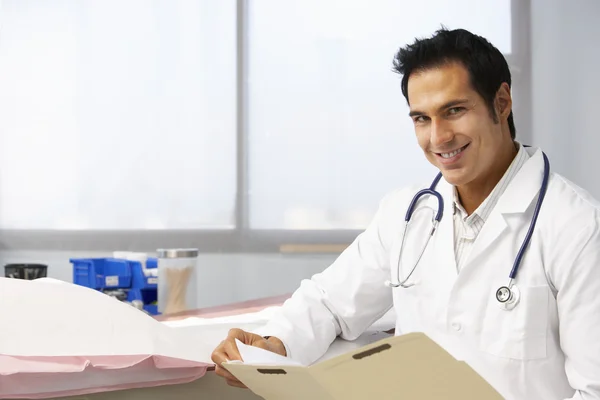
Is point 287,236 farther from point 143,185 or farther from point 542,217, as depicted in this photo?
point 542,217

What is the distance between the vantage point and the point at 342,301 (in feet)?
4.25

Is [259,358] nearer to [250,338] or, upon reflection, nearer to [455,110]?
[250,338]

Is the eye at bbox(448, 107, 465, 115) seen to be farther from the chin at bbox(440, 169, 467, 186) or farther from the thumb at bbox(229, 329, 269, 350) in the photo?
the thumb at bbox(229, 329, 269, 350)

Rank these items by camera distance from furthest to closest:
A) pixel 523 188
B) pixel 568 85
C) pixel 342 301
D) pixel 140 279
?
1. pixel 568 85
2. pixel 140 279
3. pixel 342 301
4. pixel 523 188

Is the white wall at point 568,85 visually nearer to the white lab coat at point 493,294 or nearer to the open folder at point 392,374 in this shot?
the white lab coat at point 493,294

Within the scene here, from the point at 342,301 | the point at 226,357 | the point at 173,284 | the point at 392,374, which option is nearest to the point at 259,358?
the point at 226,357

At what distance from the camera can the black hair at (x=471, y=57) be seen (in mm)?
1147

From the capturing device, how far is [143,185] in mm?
3352

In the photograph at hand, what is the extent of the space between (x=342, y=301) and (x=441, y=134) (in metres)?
0.36

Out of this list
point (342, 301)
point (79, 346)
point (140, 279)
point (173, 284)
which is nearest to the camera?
point (79, 346)

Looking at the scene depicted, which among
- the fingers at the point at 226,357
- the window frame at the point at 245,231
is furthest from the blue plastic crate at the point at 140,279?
the fingers at the point at 226,357

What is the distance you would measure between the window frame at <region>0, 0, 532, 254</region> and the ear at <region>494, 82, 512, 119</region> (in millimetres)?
2145

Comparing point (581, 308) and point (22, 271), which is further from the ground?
point (581, 308)

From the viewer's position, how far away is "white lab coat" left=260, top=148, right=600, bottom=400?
100cm
